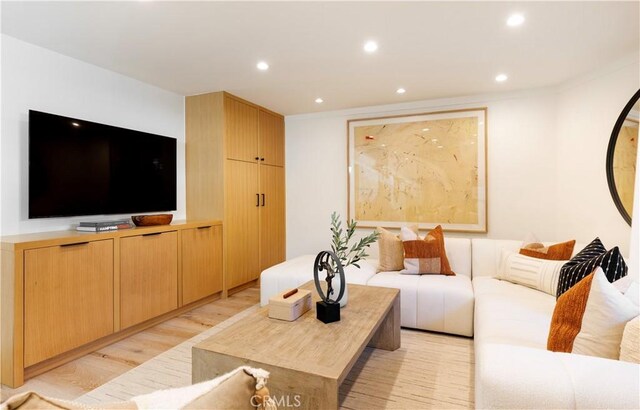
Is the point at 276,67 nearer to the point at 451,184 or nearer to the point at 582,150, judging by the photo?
the point at 451,184

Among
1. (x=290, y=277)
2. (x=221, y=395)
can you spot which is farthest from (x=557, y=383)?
(x=290, y=277)

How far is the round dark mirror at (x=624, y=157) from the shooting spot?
2.46m

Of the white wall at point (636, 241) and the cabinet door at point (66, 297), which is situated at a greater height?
the white wall at point (636, 241)

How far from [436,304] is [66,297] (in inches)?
108

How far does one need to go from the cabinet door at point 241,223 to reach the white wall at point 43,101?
1.06 m

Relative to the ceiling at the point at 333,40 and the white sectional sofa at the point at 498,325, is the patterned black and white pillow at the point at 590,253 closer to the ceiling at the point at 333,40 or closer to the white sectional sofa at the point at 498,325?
the white sectional sofa at the point at 498,325

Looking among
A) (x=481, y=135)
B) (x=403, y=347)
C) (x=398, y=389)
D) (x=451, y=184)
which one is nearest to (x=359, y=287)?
(x=403, y=347)

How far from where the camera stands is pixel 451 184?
149 inches

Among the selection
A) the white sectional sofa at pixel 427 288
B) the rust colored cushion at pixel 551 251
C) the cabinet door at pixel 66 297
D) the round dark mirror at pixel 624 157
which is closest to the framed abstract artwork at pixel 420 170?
the white sectional sofa at pixel 427 288

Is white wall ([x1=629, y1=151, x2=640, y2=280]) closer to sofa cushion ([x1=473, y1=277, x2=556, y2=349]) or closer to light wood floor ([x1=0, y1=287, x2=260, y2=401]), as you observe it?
sofa cushion ([x1=473, y1=277, x2=556, y2=349])

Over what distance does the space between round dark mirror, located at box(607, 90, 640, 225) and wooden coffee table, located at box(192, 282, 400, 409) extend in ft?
7.12

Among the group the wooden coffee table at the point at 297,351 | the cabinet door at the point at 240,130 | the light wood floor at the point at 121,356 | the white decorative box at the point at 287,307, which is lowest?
the light wood floor at the point at 121,356

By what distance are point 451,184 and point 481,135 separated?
0.64 m

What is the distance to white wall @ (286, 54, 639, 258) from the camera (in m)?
2.83
